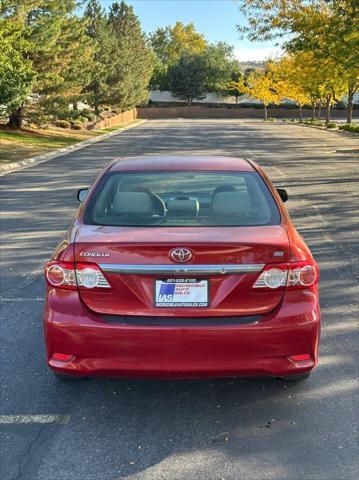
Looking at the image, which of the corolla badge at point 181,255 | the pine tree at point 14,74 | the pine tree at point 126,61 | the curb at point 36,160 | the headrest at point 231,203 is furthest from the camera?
the pine tree at point 126,61

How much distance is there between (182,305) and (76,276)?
2.08 ft

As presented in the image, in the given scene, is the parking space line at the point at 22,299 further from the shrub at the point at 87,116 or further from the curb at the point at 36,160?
the shrub at the point at 87,116

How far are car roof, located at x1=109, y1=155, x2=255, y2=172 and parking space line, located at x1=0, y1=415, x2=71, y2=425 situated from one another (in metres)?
1.81

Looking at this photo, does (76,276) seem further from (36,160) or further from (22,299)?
(36,160)

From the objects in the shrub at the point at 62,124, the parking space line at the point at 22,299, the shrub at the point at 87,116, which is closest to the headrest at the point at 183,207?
the parking space line at the point at 22,299

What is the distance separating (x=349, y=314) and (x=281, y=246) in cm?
224

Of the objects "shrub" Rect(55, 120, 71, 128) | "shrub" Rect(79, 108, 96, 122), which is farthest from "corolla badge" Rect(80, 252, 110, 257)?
"shrub" Rect(79, 108, 96, 122)

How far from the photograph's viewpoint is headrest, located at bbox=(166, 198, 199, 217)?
378 cm

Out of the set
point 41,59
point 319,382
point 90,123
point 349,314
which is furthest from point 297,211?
point 90,123

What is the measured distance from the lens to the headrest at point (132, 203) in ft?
12.1

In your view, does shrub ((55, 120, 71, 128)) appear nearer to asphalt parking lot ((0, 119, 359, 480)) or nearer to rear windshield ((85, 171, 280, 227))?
asphalt parking lot ((0, 119, 359, 480))

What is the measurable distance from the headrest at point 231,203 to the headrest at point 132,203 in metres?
0.46

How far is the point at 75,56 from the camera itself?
35.1 metres

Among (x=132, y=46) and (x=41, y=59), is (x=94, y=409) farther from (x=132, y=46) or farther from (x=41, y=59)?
(x=132, y=46)
